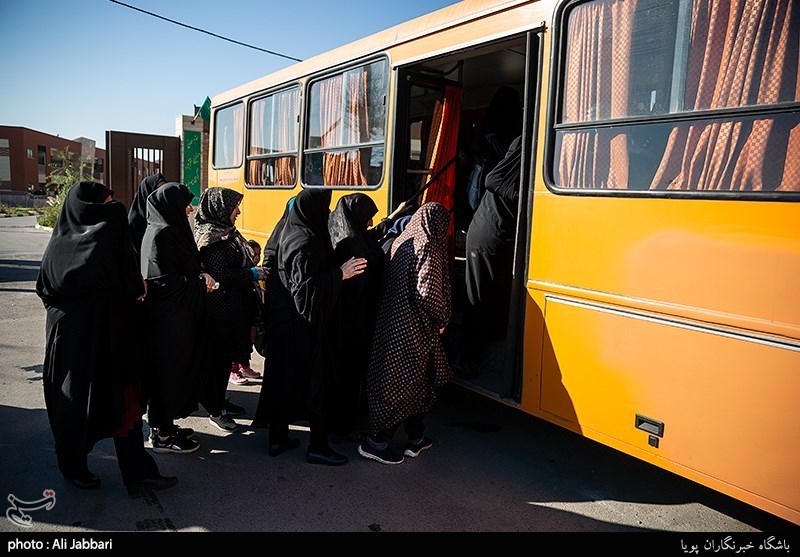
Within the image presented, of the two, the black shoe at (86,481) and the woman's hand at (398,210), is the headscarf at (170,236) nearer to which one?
the black shoe at (86,481)

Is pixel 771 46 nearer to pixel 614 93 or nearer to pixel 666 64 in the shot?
pixel 666 64

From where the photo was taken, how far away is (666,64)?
2807 mm

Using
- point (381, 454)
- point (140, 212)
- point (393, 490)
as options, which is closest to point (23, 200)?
point (140, 212)

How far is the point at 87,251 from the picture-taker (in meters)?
3.02

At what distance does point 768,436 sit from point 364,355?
228cm

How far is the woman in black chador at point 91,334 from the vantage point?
3.05 metres

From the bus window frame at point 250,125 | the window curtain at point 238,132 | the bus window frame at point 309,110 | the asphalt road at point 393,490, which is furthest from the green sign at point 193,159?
the asphalt road at point 393,490

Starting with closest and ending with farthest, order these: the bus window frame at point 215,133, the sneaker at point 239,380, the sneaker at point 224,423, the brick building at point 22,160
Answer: the sneaker at point 224,423, the sneaker at point 239,380, the bus window frame at point 215,133, the brick building at point 22,160

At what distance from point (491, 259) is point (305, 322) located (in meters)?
1.37

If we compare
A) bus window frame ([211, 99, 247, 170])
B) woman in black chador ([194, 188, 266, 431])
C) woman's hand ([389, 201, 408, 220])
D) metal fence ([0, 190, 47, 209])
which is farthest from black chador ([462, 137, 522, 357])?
metal fence ([0, 190, 47, 209])

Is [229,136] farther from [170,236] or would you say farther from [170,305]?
[170,305]

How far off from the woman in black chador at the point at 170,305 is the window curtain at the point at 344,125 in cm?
162

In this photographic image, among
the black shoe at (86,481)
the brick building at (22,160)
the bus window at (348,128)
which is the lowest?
the black shoe at (86,481)

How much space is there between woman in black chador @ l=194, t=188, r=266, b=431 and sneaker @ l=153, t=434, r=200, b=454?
29 centimetres
